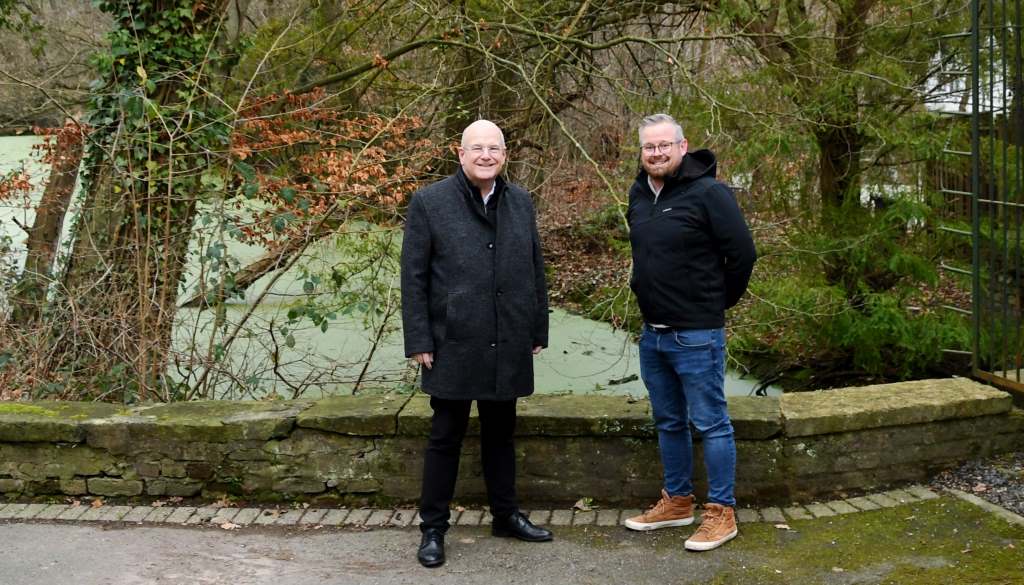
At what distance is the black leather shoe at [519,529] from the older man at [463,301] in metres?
0.26

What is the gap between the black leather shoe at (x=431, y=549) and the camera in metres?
4.09

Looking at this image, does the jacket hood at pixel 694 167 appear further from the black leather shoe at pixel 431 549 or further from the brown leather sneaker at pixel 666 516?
the black leather shoe at pixel 431 549

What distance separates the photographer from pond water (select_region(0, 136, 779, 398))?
6.54 meters

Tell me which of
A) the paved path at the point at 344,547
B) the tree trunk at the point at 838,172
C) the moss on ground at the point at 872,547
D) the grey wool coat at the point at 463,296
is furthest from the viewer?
the tree trunk at the point at 838,172

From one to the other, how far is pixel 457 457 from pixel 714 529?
39.1 inches

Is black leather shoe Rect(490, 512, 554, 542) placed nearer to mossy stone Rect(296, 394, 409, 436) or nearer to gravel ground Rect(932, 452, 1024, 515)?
mossy stone Rect(296, 394, 409, 436)

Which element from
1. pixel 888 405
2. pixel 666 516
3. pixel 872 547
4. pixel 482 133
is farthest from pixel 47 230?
pixel 872 547

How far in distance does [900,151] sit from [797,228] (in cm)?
88

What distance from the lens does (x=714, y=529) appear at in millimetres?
4152

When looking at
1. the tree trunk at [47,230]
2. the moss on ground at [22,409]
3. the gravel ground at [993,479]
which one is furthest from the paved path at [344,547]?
the tree trunk at [47,230]

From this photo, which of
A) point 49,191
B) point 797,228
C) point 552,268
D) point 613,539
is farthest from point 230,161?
point 552,268

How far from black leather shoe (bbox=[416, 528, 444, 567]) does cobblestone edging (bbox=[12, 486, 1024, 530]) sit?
1.12 feet

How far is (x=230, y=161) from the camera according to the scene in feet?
21.5

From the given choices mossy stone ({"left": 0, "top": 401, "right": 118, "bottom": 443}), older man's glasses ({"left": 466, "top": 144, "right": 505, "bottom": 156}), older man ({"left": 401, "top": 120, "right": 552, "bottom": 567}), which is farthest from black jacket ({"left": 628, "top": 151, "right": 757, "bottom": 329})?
mossy stone ({"left": 0, "top": 401, "right": 118, "bottom": 443})
